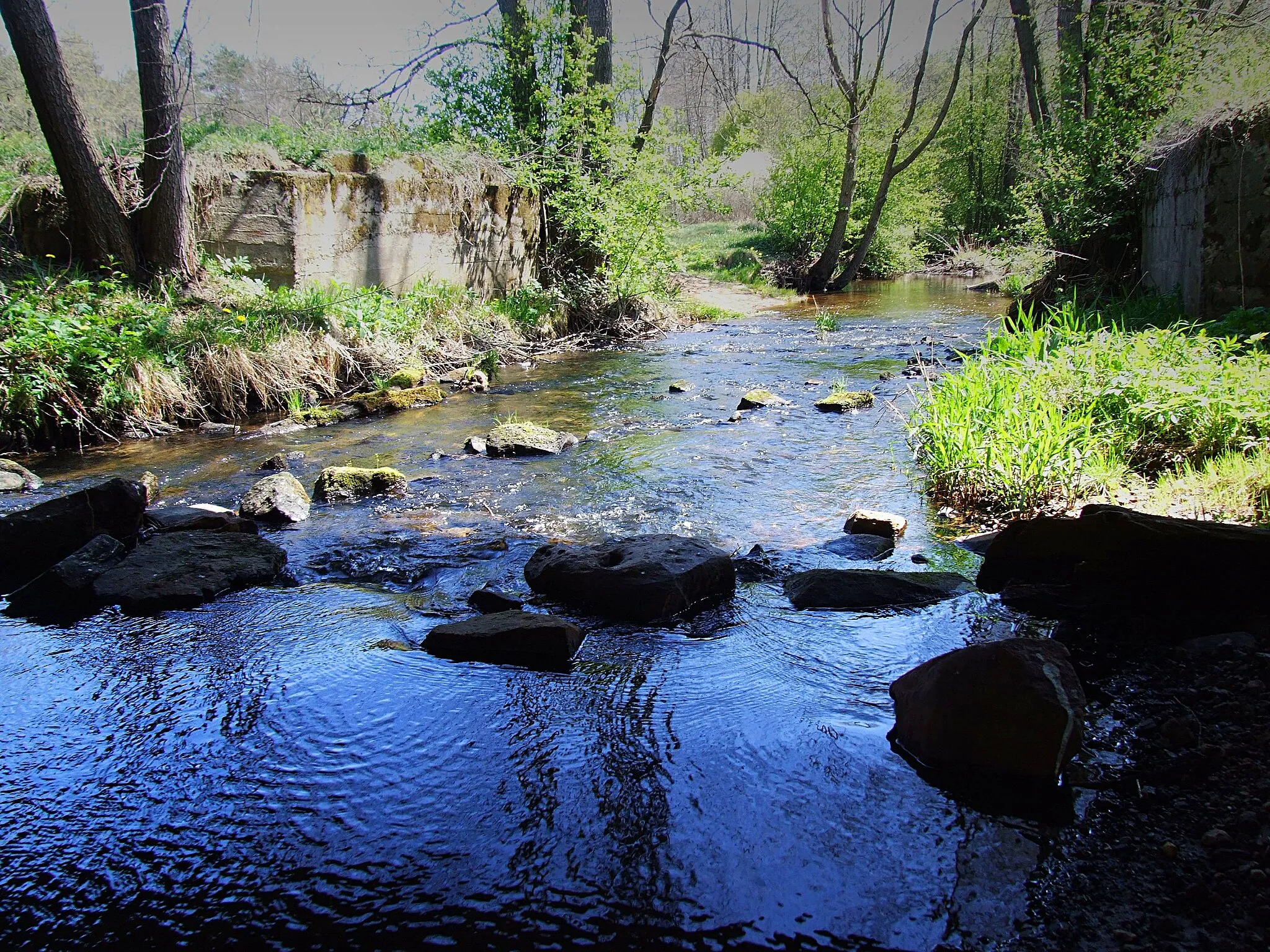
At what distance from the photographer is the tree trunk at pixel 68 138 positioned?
7.51 metres

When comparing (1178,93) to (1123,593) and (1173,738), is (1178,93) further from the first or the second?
(1173,738)

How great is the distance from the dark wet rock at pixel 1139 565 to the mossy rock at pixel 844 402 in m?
3.94

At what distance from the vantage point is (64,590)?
3.85m

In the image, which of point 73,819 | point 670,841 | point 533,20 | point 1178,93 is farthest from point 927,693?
point 533,20

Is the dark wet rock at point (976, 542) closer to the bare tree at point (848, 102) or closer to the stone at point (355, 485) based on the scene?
the stone at point (355, 485)

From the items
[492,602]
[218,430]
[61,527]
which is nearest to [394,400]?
[218,430]

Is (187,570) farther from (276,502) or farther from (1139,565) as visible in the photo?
(1139,565)

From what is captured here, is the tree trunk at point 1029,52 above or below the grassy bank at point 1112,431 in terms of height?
above

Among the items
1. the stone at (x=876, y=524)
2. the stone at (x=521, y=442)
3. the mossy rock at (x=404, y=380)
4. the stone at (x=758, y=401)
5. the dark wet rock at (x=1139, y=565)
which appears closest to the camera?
the dark wet rock at (x=1139, y=565)

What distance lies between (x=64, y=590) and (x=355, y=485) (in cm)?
194

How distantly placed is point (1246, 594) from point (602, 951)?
2802mm

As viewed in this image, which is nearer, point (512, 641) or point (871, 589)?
point (512, 641)

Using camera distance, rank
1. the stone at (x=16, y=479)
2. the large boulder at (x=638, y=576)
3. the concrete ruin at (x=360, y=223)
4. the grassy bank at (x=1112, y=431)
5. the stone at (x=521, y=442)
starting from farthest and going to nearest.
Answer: the concrete ruin at (x=360, y=223) → the stone at (x=521, y=442) → the stone at (x=16, y=479) → the grassy bank at (x=1112, y=431) → the large boulder at (x=638, y=576)

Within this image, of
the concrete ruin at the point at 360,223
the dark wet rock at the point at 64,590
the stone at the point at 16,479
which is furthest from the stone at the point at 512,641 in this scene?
the concrete ruin at the point at 360,223
